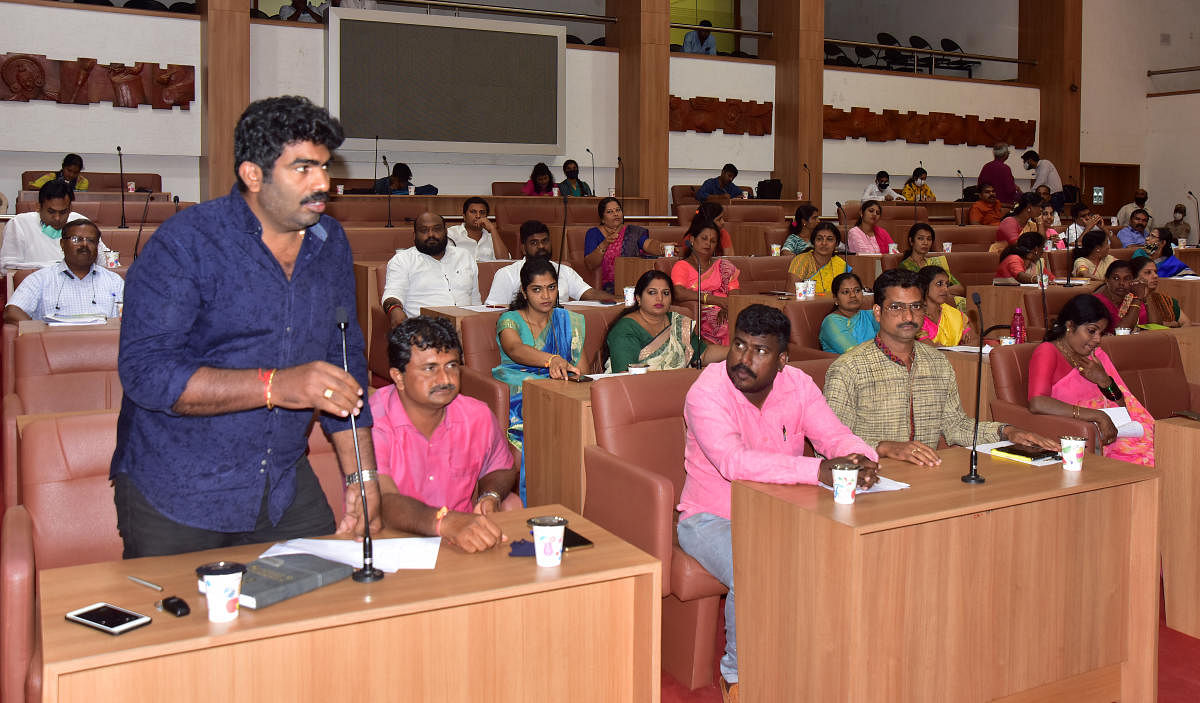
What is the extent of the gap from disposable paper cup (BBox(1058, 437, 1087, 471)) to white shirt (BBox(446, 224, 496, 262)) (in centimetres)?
613

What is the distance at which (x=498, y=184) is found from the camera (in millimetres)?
12750

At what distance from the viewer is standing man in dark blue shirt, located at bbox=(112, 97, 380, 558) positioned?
1.91 metres

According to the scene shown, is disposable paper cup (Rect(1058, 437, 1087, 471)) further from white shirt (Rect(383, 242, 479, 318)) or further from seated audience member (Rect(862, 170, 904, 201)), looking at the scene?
seated audience member (Rect(862, 170, 904, 201))

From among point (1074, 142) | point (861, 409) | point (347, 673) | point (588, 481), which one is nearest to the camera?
point (347, 673)

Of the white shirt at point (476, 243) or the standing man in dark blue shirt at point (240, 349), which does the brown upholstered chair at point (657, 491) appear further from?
the white shirt at point (476, 243)

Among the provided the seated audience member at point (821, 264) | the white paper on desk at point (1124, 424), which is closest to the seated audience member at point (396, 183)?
the seated audience member at point (821, 264)

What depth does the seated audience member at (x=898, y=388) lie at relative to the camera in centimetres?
368

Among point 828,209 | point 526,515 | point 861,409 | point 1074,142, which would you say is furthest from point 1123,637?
point 1074,142

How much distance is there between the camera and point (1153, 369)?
489 centimetres

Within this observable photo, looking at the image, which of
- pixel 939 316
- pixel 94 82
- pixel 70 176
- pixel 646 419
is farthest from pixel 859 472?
pixel 94 82

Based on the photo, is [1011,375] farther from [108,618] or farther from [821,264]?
[108,618]

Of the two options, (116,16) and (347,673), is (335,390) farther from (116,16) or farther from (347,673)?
(116,16)

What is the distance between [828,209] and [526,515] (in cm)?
1329

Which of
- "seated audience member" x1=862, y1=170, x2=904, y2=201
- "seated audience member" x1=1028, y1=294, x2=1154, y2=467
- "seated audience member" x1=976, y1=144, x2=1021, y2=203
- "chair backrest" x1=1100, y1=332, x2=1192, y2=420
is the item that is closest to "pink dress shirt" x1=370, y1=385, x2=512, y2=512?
"seated audience member" x1=1028, y1=294, x2=1154, y2=467
